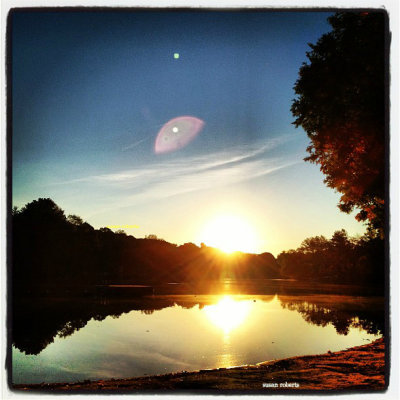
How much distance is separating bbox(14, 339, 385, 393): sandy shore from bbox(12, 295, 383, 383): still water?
2.45 ft

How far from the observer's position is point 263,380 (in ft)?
22.3

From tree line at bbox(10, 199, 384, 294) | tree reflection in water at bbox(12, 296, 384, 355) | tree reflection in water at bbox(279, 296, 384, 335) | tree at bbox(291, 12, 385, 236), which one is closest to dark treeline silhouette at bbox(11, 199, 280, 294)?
tree line at bbox(10, 199, 384, 294)

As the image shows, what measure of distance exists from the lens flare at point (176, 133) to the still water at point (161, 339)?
4.42 metres

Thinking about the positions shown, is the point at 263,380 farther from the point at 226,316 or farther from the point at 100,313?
the point at 100,313

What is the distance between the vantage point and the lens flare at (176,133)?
A: 8.59m

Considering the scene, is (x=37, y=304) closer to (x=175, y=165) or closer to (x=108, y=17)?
(x=175, y=165)

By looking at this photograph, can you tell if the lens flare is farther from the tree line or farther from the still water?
the still water

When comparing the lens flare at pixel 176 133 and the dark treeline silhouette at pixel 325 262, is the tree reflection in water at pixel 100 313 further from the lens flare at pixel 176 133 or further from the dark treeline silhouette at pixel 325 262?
the lens flare at pixel 176 133

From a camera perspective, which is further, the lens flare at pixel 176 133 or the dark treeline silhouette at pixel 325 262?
the dark treeline silhouette at pixel 325 262

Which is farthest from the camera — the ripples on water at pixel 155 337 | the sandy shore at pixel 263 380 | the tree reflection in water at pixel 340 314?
the tree reflection in water at pixel 340 314

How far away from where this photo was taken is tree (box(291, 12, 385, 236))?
743 cm

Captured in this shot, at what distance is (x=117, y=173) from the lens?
8.68 meters

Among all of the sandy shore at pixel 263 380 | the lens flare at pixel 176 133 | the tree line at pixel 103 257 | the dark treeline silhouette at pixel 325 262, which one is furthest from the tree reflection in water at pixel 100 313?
the lens flare at pixel 176 133

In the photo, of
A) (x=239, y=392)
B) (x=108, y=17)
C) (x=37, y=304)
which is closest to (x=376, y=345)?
(x=239, y=392)
